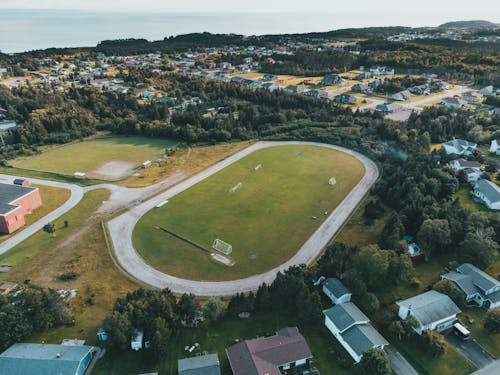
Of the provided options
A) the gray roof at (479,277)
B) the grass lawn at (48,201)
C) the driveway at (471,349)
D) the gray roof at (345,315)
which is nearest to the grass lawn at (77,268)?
the grass lawn at (48,201)

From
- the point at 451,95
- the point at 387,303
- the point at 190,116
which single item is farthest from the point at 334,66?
the point at 387,303

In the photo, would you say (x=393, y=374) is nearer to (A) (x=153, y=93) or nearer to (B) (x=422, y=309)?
(B) (x=422, y=309)

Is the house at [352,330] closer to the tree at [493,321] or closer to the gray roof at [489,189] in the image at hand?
the tree at [493,321]

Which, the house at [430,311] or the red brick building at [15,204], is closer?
the house at [430,311]

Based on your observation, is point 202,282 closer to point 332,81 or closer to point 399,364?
point 399,364

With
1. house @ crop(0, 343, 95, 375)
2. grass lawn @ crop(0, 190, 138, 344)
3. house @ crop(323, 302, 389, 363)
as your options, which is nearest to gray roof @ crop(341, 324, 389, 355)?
house @ crop(323, 302, 389, 363)

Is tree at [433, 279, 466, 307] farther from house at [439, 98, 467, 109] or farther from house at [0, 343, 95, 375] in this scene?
house at [439, 98, 467, 109]

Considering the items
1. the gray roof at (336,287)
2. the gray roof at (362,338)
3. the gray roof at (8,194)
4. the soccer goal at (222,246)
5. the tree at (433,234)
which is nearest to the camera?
the gray roof at (362,338)
